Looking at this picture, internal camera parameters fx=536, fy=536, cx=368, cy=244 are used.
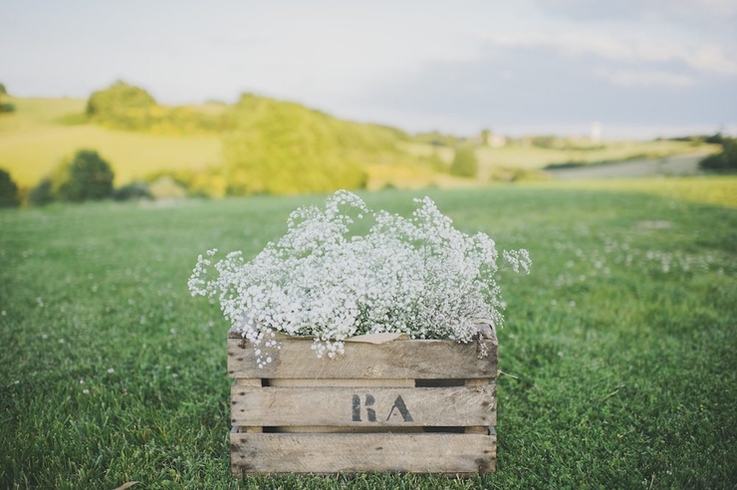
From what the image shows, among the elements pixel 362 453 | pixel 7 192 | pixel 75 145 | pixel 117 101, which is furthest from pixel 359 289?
pixel 117 101

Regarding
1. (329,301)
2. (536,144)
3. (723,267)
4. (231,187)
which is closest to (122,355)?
(329,301)

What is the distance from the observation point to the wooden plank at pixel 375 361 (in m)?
3.27

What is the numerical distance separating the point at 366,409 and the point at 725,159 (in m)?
31.7

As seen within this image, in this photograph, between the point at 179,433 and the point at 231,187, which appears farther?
the point at 231,187

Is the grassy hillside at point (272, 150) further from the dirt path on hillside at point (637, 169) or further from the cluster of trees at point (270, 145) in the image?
the dirt path on hillside at point (637, 169)

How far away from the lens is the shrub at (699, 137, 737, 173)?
91.8 ft

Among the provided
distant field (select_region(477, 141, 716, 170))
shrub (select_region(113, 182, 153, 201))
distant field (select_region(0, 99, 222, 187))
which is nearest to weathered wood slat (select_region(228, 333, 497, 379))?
distant field (select_region(0, 99, 222, 187))

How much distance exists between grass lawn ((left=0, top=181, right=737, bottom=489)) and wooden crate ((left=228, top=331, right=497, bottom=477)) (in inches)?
5.1

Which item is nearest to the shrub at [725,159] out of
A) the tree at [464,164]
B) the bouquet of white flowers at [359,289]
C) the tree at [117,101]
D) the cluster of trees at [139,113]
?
the tree at [464,164]

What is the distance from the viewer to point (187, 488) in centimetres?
345

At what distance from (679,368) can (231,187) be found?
38281mm

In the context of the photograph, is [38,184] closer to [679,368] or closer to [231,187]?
[231,187]

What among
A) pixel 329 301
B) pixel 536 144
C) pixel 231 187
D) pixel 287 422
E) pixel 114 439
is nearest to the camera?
pixel 329 301

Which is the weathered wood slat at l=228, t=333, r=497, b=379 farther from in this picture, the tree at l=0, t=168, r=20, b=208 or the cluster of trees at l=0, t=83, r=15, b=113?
the tree at l=0, t=168, r=20, b=208
